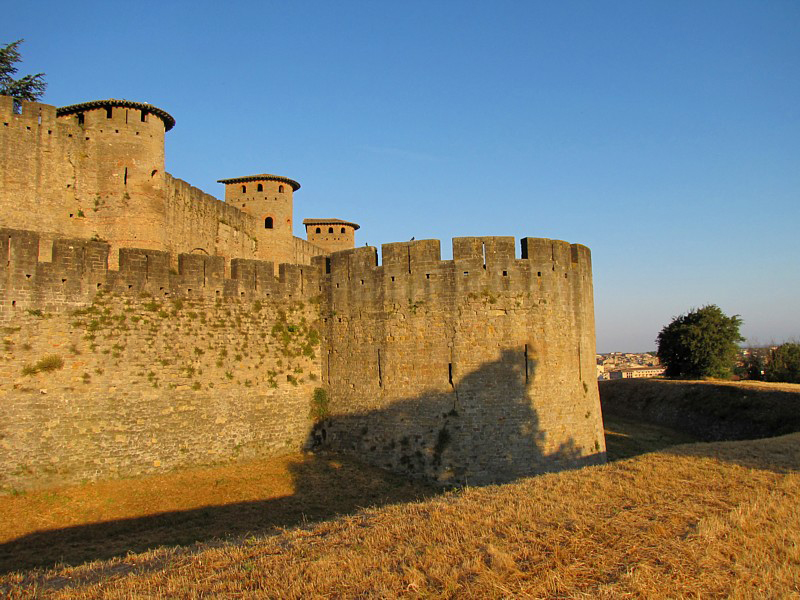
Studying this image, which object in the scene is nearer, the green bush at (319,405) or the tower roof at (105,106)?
the green bush at (319,405)

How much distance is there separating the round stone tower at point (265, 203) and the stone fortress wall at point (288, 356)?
12031mm

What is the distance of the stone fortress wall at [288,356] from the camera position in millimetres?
12617

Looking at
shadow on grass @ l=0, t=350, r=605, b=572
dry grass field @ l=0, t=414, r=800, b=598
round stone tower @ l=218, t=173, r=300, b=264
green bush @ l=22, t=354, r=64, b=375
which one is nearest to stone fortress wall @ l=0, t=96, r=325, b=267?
round stone tower @ l=218, t=173, r=300, b=264

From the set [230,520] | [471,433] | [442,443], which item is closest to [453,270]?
[471,433]

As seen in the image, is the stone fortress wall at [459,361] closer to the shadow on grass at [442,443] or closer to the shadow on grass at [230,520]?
the shadow on grass at [442,443]

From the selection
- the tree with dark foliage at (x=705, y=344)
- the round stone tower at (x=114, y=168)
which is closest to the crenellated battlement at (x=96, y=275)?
the round stone tower at (x=114, y=168)

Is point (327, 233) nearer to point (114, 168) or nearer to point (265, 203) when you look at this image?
point (265, 203)

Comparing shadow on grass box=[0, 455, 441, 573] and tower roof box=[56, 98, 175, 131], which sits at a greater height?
tower roof box=[56, 98, 175, 131]

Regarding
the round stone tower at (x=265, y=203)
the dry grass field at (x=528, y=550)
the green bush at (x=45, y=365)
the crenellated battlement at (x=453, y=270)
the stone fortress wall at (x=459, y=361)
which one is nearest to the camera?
the dry grass field at (x=528, y=550)

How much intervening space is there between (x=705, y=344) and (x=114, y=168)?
1562 inches

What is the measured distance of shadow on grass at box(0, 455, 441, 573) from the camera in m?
9.86

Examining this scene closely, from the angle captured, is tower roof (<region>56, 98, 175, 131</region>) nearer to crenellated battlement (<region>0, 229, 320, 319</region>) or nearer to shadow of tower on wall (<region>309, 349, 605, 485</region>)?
crenellated battlement (<region>0, 229, 320, 319</region>)

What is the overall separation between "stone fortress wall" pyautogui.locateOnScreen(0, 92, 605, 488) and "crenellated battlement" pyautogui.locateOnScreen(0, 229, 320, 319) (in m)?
0.04

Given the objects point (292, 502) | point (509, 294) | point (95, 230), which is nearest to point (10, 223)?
point (95, 230)
